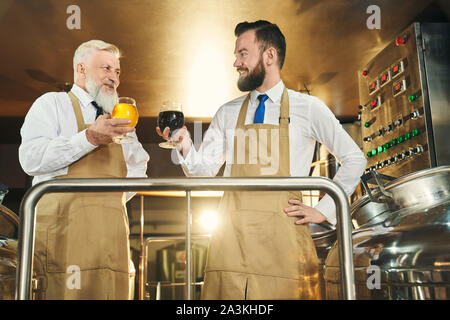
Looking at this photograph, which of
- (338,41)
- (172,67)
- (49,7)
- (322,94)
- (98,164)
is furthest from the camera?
(322,94)

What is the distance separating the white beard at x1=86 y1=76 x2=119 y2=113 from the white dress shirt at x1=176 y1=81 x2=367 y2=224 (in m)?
0.42

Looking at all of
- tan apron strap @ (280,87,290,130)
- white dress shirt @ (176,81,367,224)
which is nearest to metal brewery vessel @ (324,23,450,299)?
white dress shirt @ (176,81,367,224)

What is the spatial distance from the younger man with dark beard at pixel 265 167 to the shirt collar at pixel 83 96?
484 mm

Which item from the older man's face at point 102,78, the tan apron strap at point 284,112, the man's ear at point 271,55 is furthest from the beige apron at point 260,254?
the older man's face at point 102,78

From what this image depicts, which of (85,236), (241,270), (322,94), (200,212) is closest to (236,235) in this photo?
(241,270)

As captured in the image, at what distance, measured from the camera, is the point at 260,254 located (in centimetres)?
166

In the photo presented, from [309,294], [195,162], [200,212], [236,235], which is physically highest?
[200,212]

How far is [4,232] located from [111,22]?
2749 mm

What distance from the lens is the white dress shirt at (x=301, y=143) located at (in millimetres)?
1815

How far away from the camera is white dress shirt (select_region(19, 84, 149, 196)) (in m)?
1.75

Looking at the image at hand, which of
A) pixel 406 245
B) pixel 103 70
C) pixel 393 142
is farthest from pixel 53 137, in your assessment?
pixel 393 142

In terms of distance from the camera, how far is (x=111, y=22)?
4.23 meters

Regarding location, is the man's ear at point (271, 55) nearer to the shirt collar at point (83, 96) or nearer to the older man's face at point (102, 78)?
the older man's face at point (102, 78)

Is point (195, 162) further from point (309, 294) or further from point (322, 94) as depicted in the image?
point (322, 94)
